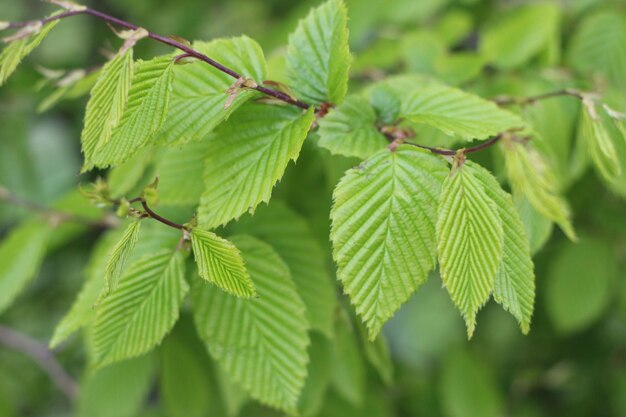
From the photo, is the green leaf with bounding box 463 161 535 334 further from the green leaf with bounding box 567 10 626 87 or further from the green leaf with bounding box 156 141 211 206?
the green leaf with bounding box 567 10 626 87

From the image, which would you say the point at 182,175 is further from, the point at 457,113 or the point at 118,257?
the point at 457,113

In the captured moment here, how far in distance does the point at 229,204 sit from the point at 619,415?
1.51m

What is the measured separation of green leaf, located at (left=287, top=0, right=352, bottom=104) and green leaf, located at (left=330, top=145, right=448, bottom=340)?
0.15 m

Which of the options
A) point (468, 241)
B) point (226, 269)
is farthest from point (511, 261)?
point (226, 269)

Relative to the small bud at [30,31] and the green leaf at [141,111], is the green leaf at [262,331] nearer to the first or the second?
the green leaf at [141,111]

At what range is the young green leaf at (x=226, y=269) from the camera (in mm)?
679

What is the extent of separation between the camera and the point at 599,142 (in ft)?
2.57

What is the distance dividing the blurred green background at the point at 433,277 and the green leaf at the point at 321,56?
0.33ft

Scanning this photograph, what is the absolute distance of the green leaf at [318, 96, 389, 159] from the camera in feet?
2.48

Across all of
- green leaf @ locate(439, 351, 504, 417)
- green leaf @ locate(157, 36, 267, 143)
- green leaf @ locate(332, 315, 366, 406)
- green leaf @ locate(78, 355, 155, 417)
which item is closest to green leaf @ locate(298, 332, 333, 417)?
green leaf @ locate(332, 315, 366, 406)

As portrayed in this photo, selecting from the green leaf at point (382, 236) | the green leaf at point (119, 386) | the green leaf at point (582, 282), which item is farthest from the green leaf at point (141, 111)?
the green leaf at point (582, 282)

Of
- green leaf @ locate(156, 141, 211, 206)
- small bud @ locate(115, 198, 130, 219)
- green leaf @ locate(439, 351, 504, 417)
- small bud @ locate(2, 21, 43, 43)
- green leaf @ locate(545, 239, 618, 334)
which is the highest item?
small bud @ locate(2, 21, 43, 43)

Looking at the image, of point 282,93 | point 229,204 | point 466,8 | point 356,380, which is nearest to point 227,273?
point 229,204

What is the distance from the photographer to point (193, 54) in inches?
27.3
